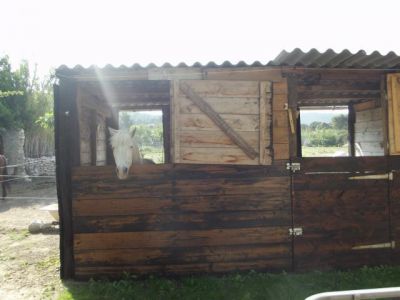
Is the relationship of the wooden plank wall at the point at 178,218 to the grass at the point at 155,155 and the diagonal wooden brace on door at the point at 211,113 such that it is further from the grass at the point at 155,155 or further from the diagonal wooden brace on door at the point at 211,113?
the grass at the point at 155,155

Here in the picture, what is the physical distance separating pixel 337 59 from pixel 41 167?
2217 cm

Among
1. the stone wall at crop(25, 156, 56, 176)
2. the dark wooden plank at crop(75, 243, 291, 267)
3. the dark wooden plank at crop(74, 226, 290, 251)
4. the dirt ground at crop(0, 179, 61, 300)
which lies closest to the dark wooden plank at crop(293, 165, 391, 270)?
the dark wooden plank at crop(74, 226, 290, 251)

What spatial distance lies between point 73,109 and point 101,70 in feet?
2.46

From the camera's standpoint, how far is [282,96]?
5.12 m

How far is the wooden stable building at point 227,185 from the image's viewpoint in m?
4.97

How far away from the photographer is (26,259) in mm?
6324

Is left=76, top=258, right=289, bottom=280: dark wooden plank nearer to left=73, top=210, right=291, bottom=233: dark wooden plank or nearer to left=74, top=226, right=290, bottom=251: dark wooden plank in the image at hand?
left=74, top=226, right=290, bottom=251: dark wooden plank

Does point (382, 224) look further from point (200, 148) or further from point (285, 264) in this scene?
point (200, 148)

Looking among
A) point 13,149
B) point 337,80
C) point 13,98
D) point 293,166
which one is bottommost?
point 293,166

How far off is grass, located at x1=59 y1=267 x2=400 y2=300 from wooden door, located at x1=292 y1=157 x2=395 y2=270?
0.78 feet

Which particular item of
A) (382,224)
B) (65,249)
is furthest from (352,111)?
(65,249)

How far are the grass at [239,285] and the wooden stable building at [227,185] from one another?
0.62ft

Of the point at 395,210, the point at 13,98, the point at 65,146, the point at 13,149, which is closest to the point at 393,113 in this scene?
the point at 395,210

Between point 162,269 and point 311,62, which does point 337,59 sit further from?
point 162,269
